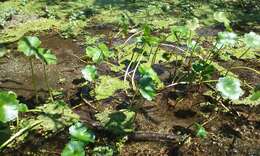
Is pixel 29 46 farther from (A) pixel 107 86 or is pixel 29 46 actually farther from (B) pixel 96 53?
(A) pixel 107 86

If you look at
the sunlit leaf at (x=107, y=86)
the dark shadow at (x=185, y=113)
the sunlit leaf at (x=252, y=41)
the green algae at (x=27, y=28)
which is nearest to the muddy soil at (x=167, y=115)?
the dark shadow at (x=185, y=113)

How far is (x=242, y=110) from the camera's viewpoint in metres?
2.43

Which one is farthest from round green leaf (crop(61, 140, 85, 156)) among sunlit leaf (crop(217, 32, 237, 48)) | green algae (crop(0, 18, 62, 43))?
green algae (crop(0, 18, 62, 43))

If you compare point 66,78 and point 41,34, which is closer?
point 66,78

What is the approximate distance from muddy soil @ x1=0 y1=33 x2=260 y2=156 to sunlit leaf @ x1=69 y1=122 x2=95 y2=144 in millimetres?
168

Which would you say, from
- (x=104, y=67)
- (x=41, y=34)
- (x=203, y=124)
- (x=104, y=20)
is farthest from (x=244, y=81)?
(x=41, y=34)

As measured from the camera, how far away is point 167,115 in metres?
2.36

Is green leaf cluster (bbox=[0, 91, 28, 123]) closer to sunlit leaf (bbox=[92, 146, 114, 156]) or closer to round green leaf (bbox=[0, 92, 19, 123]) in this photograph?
round green leaf (bbox=[0, 92, 19, 123])

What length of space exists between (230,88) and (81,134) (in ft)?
2.62

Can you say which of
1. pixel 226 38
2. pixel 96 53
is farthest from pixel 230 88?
pixel 96 53

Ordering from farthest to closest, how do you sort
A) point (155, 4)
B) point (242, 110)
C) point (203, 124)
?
1. point (155, 4)
2. point (242, 110)
3. point (203, 124)

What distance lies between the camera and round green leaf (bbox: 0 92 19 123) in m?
1.88

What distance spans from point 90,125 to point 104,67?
0.69 metres

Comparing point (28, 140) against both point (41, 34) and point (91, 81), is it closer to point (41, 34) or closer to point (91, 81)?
point (91, 81)
